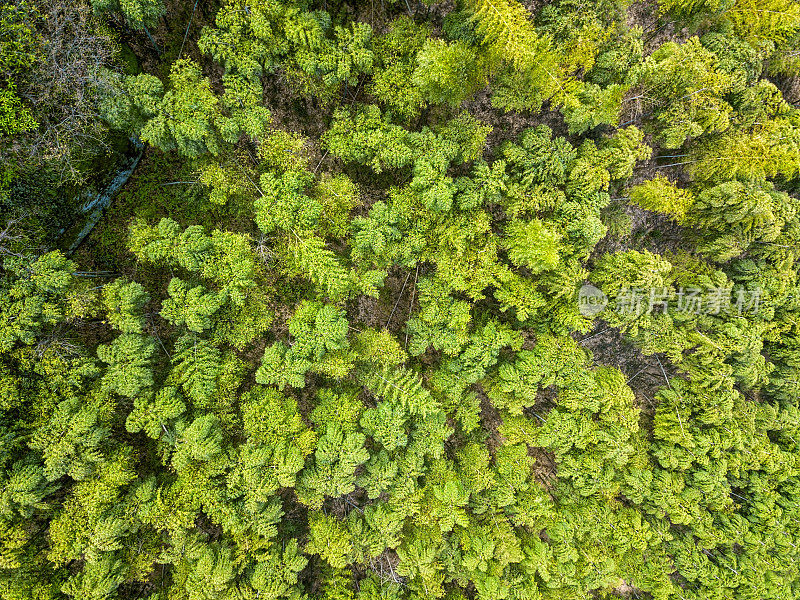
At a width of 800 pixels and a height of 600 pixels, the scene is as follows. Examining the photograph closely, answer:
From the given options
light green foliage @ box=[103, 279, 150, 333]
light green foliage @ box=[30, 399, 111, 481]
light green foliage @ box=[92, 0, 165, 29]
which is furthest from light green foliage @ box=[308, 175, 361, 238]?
light green foliage @ box=[30, 399, 111, 481]

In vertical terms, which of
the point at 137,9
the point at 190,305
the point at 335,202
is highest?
the point at 137,9

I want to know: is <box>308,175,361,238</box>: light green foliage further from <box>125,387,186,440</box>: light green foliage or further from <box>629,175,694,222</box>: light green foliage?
<box>629,175,694,222</box>: light green foliage

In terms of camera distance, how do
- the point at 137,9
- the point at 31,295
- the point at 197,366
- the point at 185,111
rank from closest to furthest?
the point at 137,9 < the point at 185,111 < the point at 31,295 < the point at 197,366

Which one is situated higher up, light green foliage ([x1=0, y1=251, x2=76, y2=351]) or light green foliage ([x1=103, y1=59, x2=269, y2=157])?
light green foliage ([x1=103, y1=59, x2=269, y2=157])

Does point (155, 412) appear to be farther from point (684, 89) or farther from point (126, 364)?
point (684, 89)

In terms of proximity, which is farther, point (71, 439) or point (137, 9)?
point (71, 439)

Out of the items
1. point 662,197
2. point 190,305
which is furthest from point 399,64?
point 190,305

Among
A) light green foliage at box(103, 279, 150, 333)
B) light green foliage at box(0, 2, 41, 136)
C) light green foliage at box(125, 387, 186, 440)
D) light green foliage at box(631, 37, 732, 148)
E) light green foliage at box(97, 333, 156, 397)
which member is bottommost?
→ light green foliage at box(125, 387, 186, 440)

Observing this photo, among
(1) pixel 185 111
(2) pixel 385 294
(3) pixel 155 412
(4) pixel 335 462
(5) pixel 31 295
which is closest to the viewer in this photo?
(1) pixel 185 111

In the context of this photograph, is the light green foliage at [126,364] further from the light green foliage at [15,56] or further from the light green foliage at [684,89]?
the light green foliage at [684,89]
